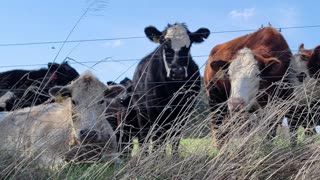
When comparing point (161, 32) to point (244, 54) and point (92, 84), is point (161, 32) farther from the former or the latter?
point (92, 84)

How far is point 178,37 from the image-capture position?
32.6ft

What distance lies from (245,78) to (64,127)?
9.74 ft

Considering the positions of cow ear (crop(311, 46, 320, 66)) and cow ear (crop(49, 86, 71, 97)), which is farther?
cow ear (crop(311, 46, 320, 66))

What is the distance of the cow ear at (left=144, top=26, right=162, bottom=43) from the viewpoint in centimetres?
1049

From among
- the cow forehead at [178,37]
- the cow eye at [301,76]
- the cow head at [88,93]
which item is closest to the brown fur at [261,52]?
Answer: the cow eye at [301,76]

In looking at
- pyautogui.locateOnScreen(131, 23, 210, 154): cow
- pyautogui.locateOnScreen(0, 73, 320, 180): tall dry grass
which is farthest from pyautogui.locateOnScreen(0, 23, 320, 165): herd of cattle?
pyautogui.locateOnScreen(0, 73, 320, 180): tall dry grass

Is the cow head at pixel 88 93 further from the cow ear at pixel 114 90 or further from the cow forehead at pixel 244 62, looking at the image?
the cow forehead at pixel 244 62

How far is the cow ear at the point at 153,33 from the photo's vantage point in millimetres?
10491

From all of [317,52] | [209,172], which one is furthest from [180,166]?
[317,52]

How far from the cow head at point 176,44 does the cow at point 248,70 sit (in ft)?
1.38

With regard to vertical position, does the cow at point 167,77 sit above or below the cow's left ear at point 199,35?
below

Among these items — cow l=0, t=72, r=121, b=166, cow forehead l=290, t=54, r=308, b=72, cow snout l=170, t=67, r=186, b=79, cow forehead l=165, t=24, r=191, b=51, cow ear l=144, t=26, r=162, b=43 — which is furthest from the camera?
cow ear l=144, t=26, r=162, b=43

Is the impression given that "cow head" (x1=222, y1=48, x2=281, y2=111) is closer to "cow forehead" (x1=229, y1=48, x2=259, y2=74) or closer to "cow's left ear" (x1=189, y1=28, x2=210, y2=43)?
"cow forehead" (x1=229, y1=48, x2=259, y2=74)

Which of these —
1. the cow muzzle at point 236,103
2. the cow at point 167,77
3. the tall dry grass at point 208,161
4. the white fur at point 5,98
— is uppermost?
the tall dry grass at point 208,161
